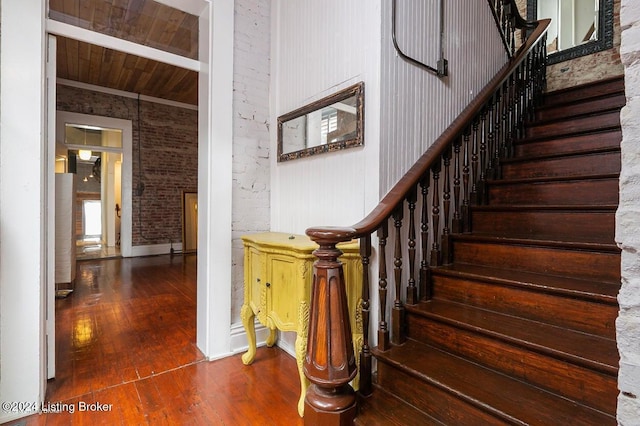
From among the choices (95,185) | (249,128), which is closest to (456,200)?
(249,128)

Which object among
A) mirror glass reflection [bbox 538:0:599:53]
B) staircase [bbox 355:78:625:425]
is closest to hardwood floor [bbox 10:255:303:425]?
staircase [bbox 355:78:625:425]

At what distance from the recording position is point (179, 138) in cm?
687

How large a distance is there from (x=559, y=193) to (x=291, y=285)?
6.15 feet

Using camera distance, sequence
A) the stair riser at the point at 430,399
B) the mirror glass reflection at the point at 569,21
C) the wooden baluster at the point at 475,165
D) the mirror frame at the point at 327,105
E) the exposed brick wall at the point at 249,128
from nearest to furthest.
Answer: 1. the stair riser at the point at 430,399
2. the mirror frame at the point at 327,105
3. the wooden baluster at the point at 475,165
4. the exposed brick wall at the point at 249,128
5. the mirror glass reflection at the point at 569,21

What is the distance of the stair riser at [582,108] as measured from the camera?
253cm

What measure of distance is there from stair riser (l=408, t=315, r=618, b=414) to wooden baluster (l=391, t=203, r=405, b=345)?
105mm

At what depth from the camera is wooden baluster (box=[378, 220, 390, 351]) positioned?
1.64m

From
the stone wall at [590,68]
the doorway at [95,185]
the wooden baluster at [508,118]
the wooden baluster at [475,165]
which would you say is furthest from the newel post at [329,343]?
the stone wall at [590,68]

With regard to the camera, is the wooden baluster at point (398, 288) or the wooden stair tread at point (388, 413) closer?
the wooden stair tread at point (388, 413)

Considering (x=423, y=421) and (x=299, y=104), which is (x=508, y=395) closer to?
(x=423, y=421)

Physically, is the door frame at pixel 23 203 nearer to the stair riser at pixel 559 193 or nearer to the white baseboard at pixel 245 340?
the white baseboard at pixel 245 340

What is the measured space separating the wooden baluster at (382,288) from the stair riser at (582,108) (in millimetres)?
2196

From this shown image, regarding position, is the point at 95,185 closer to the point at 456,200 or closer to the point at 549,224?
the point at 456,200

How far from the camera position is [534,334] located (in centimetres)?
136
